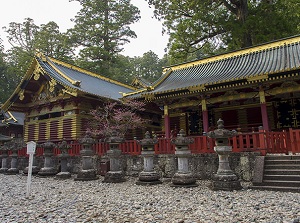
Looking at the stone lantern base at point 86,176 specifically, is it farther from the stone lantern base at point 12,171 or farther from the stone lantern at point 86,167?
the stone lantern base at point 12,171

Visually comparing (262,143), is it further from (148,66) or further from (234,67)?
(148,66)

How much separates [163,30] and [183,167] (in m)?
20.6

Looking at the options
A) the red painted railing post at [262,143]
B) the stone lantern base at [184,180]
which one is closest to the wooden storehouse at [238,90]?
the red painted railing post at [262,143]

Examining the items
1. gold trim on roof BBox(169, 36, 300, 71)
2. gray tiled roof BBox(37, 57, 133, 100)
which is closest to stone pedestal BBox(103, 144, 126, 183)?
gray tiled roof BBox(37, 57, 133, 100)

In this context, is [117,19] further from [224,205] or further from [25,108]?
[224,205]

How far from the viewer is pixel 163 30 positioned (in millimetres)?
27031

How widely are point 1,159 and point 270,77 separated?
18690 mm

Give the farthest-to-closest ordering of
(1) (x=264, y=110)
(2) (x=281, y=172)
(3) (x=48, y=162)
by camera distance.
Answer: (3) (x=48, y=162), (1) (x=264, y=110), (2) (x=281, y=172)

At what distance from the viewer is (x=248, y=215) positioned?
530cm

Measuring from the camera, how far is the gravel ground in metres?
5.33

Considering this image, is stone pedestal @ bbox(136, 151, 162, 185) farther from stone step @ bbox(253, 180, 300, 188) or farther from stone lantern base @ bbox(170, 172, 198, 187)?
stone step @ bbox(253, 180, 300, 188)

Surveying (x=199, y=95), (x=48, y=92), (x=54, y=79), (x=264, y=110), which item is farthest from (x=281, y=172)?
(x=48, y=92)

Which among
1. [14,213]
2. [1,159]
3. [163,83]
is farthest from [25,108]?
[14,213]

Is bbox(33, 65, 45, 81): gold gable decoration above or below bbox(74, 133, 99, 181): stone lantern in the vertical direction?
above
